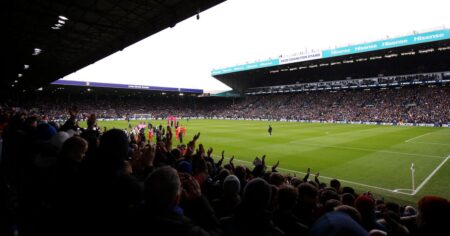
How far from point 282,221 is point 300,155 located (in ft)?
61.0

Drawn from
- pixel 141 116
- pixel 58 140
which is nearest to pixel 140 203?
pixel 58 140

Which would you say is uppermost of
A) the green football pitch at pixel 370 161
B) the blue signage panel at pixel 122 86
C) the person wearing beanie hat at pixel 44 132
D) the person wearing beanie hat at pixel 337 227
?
the blue signage panel at pixel 122 86

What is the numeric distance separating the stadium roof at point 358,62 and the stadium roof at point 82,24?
52.6 meters

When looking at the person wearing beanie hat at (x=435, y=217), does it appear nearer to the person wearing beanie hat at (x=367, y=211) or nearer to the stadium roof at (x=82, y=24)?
the person wearing beanie hat at (x=367, y=211)

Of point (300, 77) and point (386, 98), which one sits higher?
point (300, 77)

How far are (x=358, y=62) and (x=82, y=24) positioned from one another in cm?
6883

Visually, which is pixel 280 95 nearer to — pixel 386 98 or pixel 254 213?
pixel 386 98

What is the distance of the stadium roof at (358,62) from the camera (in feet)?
168

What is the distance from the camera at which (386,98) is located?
212ft

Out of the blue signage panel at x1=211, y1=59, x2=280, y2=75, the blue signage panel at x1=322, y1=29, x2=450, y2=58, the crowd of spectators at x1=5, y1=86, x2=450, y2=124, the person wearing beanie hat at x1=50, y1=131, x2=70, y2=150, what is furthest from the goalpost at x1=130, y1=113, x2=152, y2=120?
the person wearing beanie hat at x1=50, y1=131, x2=70, y2=150

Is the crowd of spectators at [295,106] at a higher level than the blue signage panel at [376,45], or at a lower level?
lower

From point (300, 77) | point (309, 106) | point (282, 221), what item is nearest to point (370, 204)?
A: point (282, 221)

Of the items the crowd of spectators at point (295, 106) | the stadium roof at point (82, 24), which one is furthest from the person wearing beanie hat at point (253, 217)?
the crowd of spectators at point (295, 106)

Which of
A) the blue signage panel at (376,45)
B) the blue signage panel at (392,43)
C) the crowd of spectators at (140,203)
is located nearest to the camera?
the crowd of spectators at (140,203)
